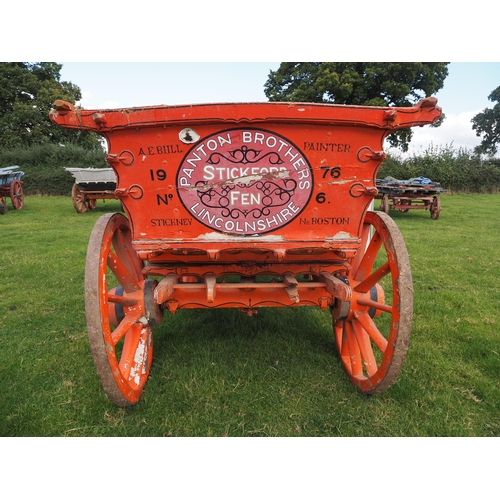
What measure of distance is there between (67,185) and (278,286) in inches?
752

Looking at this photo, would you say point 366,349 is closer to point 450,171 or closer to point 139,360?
point 139,360

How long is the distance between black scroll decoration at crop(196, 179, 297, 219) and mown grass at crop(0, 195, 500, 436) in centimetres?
128

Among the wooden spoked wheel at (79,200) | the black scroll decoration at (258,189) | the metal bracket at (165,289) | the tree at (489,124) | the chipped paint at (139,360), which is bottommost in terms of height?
the wooden spoked wheel at (79,200)

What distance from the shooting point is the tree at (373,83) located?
19312 mm

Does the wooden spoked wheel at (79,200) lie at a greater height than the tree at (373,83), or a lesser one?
lesser

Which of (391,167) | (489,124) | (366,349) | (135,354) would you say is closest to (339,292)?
(366,349)

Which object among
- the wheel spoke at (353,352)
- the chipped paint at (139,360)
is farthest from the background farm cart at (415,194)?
the chipped paint at (139,360)

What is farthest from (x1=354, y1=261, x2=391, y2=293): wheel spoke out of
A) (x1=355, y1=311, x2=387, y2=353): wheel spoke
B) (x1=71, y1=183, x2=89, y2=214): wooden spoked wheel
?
(x1=71, y1=183, x2=89, y2=214): wooden spoked wheel

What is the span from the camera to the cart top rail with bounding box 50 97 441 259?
5.71 feet

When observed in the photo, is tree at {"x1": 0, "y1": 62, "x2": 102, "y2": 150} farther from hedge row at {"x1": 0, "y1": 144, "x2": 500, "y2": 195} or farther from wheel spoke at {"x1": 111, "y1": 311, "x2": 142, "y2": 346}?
wheel spoke at {"x1": 111, "y1": 311, "x2": 142, "y2": 346}

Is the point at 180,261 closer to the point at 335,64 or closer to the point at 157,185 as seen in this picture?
the point at 157,185

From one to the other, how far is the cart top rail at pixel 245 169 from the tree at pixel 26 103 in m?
22.5

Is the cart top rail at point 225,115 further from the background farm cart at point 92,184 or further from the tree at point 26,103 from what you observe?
the tree at point 26,103

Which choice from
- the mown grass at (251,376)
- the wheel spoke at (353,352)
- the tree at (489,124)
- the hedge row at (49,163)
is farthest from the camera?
the tree at (489,124)
